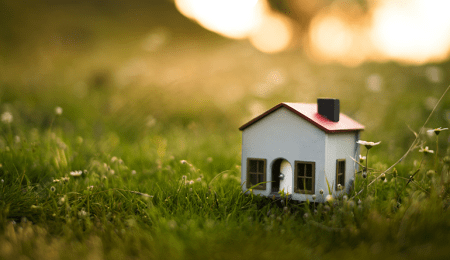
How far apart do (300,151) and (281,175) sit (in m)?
0.31

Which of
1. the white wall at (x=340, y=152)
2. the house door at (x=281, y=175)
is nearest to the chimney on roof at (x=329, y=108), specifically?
the white wall at (x=340, y=152)

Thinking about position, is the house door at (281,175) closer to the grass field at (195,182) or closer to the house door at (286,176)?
the house door at (286,176)

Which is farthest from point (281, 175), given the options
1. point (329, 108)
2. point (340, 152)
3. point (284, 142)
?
point (329, 108)

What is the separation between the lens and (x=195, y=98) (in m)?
9.30

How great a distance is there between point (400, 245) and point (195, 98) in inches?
293

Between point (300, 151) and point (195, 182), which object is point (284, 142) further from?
point (195, 182)

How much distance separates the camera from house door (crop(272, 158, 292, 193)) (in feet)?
10.6

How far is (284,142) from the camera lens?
3.15 m

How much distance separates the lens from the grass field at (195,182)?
233 centimetres

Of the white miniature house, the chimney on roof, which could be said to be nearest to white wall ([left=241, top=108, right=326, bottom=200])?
the white miniature house

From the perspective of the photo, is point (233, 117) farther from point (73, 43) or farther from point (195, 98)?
point (73, 43)

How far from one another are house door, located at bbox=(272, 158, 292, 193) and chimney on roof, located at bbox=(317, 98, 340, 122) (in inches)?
Result: 21.0

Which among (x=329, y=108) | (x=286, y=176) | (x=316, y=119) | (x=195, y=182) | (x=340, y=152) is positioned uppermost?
(x=329, y=108)

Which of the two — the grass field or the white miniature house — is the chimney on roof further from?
the grass field
